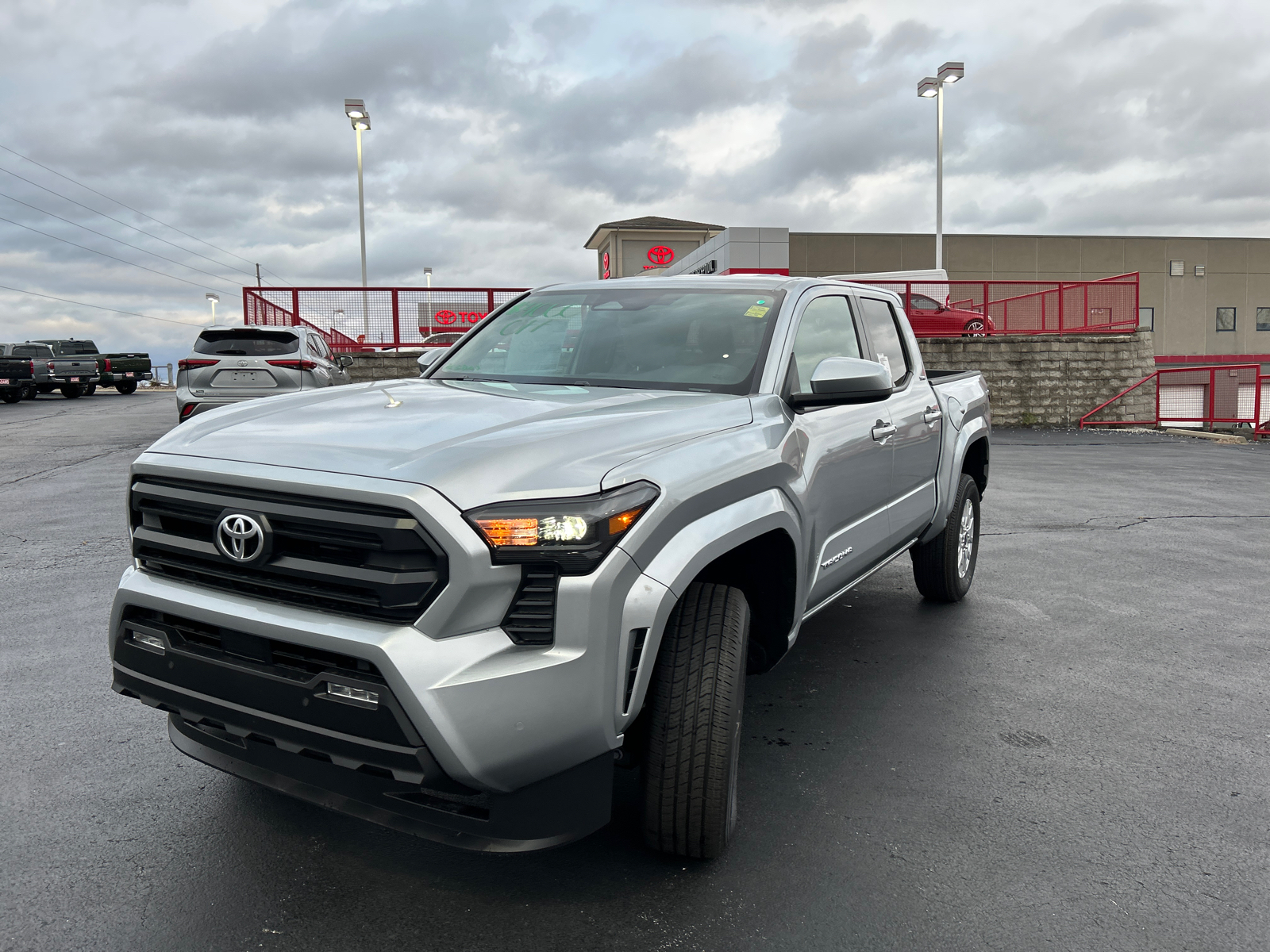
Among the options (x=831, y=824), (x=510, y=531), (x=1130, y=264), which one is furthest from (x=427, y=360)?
→ (x=1130, y=264)

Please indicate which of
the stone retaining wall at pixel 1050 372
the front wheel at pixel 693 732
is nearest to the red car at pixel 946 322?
the stone retaining wall at pixel 1050 372

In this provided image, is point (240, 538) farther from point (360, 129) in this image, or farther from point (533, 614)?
point (360, 129)

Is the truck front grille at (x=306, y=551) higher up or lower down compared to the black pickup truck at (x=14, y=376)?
lower down

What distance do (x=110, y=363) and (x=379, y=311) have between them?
2026 centimetres

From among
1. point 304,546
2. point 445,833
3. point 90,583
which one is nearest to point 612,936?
point 445,833

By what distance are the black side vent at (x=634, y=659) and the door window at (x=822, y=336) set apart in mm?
1496

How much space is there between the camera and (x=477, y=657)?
86.9 inches

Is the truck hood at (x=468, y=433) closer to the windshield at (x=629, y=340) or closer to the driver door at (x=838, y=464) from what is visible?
the windshield at (x=629, y=340)

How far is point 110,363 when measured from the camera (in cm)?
3522

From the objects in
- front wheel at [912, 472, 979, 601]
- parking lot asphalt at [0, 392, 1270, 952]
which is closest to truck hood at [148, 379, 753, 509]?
parking lot asphalt at [0, 392, 1270, 952]

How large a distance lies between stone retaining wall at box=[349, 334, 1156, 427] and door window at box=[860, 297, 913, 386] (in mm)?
17537

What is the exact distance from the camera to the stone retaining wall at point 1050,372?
21781mm

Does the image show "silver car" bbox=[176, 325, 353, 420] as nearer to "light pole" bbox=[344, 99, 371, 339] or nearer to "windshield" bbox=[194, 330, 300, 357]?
"windshield" bbox=[194, 330, 300, 357]

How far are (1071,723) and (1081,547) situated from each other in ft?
13.2
